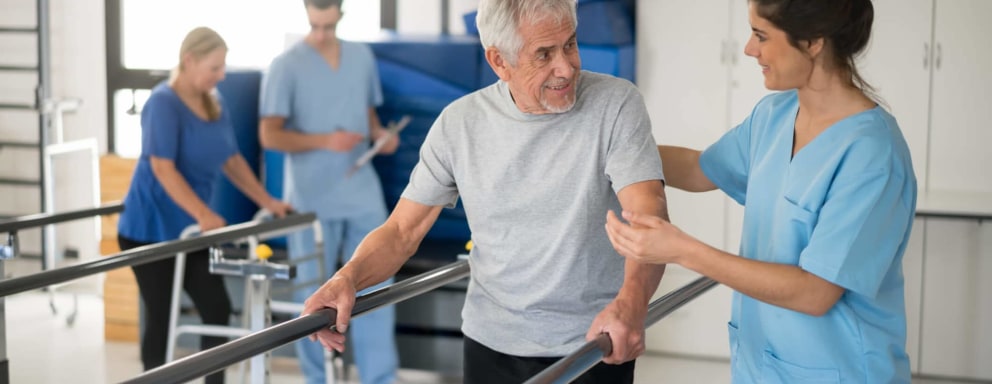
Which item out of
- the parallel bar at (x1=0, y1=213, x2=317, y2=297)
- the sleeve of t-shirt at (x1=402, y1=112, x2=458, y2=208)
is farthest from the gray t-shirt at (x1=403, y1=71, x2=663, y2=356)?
the parallel bar at (x1=0, y1=213, x2=317, y2=297)

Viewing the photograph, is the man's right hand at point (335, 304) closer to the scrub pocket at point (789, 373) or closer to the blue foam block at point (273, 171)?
the scrub pocket at point (789, 373)

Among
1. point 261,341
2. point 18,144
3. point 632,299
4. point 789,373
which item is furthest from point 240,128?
point 789,373

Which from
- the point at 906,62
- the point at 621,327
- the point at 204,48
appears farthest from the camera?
the point at 906,62

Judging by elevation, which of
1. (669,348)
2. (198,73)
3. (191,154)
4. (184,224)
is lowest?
(669,348)

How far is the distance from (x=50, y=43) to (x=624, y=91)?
5.25 metres

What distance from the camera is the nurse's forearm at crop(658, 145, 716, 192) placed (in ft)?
6.91

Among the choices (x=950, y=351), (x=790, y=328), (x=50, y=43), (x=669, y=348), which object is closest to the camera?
(x=790, y=328)

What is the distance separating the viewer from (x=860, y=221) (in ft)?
5.35

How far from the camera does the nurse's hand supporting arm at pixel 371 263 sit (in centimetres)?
192

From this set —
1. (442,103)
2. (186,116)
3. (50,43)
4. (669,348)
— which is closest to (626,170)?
(186,116)

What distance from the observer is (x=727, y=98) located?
4938mm

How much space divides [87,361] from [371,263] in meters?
3.63

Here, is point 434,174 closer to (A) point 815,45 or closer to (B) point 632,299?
(B) point 632,299

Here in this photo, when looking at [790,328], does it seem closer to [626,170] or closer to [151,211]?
[626,170]
